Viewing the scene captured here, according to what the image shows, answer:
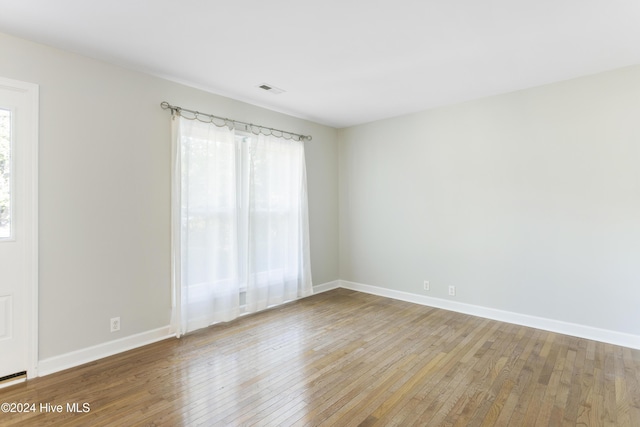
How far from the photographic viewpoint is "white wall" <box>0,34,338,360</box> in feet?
8.36

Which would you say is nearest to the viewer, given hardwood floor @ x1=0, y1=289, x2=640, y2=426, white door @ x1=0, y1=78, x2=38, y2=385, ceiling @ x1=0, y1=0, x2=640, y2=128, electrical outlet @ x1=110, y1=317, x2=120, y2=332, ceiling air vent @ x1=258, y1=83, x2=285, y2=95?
hardwood floor @ x1=0, y1=289, x2=640, y2=426

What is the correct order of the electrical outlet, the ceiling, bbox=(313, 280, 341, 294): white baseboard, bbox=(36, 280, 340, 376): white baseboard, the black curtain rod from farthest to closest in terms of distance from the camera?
bbox=(313, 280, 341, 294): white baseboard < the black curtain rod < the electrical outlet < bbox=(36, 280, 340, 376): white baseboard < the ceiling

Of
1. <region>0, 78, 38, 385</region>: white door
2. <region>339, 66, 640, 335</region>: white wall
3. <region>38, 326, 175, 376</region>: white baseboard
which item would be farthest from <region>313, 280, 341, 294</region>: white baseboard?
<region>0, 78, 38, 385</region>: white door

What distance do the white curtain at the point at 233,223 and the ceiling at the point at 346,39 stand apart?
0.74m

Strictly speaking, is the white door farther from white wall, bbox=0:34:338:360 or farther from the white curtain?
the white curtain

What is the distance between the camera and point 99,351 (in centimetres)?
278

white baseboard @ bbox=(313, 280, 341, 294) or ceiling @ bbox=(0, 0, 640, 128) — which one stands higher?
ceiling @ bbox=(0, 0, 640, 128)

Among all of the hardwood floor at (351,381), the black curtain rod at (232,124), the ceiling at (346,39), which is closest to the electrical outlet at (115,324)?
the hardwood floor at (351,381)

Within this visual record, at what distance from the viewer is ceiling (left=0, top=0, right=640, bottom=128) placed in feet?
6.98

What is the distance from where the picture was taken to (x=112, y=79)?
114 inches

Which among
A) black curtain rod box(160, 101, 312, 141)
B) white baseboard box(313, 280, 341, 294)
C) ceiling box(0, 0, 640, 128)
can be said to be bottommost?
white baseboard box(313, 280, 341, 294)

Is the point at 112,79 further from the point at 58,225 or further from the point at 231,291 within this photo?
the point at 231,291

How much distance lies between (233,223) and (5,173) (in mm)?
1921

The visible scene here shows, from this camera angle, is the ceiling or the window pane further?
the window pane
